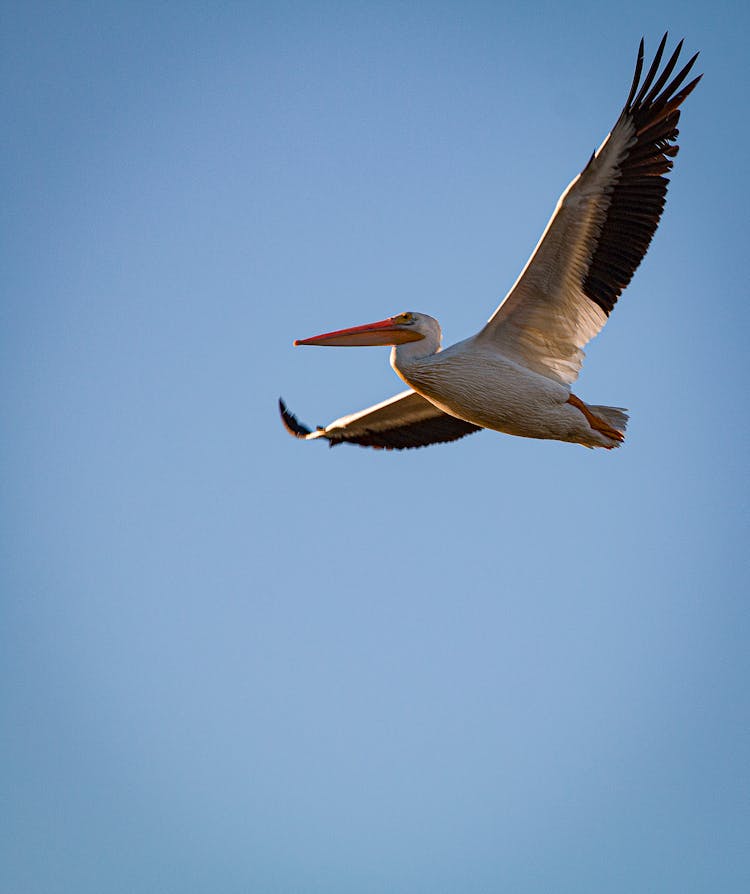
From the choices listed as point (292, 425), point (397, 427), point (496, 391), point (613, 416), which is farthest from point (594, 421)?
point (292, 425)

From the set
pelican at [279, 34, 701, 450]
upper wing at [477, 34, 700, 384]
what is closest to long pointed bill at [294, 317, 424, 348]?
pelican at [279, 34, 701, 450]

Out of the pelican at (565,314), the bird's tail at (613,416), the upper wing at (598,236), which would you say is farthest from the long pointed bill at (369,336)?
the bird's tail at (613,416)

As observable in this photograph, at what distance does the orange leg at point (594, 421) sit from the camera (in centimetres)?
959

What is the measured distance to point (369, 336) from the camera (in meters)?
10.2

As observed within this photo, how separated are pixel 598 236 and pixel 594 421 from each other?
148 centimetres

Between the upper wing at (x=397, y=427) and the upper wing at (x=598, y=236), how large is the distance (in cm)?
185

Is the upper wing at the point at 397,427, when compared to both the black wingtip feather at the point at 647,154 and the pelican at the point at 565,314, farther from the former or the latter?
the black wingtip feather at the point at 647,154

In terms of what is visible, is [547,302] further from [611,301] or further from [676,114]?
[676,114]

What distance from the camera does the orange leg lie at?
9.59 m

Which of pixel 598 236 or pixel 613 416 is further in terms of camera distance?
pixel 613 416

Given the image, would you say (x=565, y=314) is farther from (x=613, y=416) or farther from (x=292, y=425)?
(x=292, y=425)

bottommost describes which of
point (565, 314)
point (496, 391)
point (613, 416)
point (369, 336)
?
point (613, 416)

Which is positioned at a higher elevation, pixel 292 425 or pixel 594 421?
pixel 292 425

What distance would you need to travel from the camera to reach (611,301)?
9406 mm
